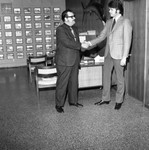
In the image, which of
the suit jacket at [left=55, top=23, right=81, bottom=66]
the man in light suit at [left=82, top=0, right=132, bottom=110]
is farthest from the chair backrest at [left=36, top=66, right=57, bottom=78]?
the man in light suit at [left=82, top=0, right=132, bottom=110]

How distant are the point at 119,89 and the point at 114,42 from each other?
890mm

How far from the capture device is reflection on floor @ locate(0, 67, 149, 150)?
3.31m

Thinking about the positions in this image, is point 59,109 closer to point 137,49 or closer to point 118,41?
point 118,41

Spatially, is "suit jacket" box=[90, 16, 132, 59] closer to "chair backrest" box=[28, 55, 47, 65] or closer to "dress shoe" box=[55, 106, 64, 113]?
"dress shoe" box=[55, 106, 64, 113]

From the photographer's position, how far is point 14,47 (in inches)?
408

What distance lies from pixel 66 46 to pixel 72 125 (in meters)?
1.42

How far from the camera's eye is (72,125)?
3986mm

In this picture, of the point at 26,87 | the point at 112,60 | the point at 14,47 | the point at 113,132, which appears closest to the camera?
the point at 113,132

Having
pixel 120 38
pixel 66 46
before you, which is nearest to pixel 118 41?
pixel 120 38

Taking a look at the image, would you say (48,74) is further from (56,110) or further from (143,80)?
(143,80)

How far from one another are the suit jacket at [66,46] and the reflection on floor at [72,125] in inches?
38.0

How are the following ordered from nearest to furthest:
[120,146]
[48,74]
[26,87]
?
[120,146], [48,74], [26,87]

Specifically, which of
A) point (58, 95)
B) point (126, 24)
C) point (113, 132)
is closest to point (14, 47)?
point (58, 95)

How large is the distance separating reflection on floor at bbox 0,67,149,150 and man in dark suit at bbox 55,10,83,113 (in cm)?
47
